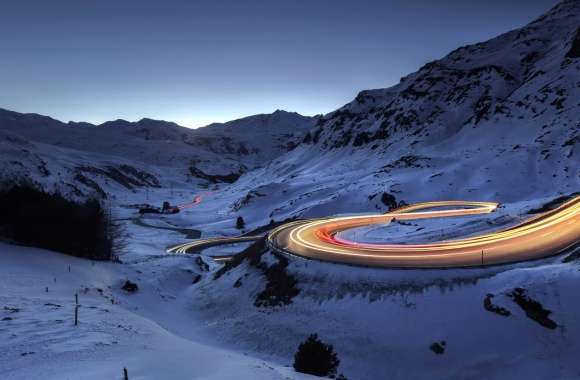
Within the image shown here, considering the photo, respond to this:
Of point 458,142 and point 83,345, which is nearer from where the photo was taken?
point 83,345

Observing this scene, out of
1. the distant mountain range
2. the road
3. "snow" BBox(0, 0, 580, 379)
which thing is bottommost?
the road

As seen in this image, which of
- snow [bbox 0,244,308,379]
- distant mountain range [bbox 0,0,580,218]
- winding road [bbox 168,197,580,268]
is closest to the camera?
snow [bbox 0,244,308,379]

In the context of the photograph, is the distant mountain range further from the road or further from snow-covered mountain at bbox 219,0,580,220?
the road

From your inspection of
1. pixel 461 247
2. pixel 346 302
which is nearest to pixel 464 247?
pixel 461 247

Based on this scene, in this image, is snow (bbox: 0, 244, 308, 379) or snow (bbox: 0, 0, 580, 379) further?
snow (bbox: 0, 0, 580, 379)

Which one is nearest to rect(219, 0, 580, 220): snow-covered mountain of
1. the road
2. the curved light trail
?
the road

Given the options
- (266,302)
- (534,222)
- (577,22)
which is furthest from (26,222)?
A: (577,22)

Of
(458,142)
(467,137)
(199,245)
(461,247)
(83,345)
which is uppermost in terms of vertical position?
(467,137)

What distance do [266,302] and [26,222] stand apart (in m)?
26.1

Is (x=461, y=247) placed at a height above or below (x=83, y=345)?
above

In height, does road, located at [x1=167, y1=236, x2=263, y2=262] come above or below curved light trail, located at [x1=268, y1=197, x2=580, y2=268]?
below

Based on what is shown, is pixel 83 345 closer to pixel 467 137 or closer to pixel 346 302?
pixel 346 302

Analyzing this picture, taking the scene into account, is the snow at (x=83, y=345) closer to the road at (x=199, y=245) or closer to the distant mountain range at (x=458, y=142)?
the distant mountain range at (x=458, y=142)

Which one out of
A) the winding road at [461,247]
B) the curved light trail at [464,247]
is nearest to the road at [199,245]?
the winding road at [461,247]
